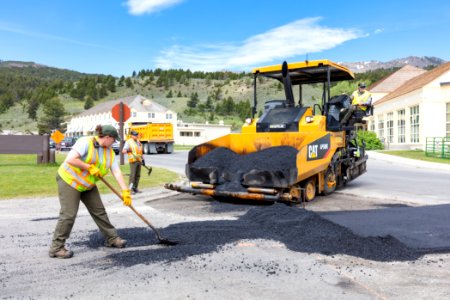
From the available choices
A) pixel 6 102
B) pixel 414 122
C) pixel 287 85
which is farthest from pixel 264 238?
pixel 6 102

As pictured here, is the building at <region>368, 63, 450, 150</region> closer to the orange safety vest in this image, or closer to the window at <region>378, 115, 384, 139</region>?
the window at <region>378, 115, 384, 139</region>

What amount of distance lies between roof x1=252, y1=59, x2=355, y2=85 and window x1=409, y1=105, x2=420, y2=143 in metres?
22.6

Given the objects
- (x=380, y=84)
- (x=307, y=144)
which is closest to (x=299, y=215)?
(x=307, y=144)

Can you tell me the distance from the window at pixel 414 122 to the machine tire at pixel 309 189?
81.6 ft

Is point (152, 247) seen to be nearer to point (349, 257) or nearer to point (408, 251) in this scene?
point (349, 257)

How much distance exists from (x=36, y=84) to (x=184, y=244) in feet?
580

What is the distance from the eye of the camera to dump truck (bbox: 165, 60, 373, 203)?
7.83 m

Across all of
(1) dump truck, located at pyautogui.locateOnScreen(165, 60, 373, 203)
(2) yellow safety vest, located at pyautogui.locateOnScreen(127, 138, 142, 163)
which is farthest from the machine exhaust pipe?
(2) yellow safety vest, located at pyautogui.locateOnScreen(127, 138, 142, 163)

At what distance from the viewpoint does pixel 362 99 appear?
10570 mm

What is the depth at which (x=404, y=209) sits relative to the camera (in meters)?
7.96

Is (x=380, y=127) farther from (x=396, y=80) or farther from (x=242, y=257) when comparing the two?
(x=242, y=257)

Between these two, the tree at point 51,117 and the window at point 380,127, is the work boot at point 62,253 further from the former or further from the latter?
the tree at point 51,117

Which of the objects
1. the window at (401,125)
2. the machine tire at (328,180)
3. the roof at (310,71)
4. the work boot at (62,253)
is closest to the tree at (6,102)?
the window at (401,125)

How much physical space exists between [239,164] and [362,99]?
159 inches
